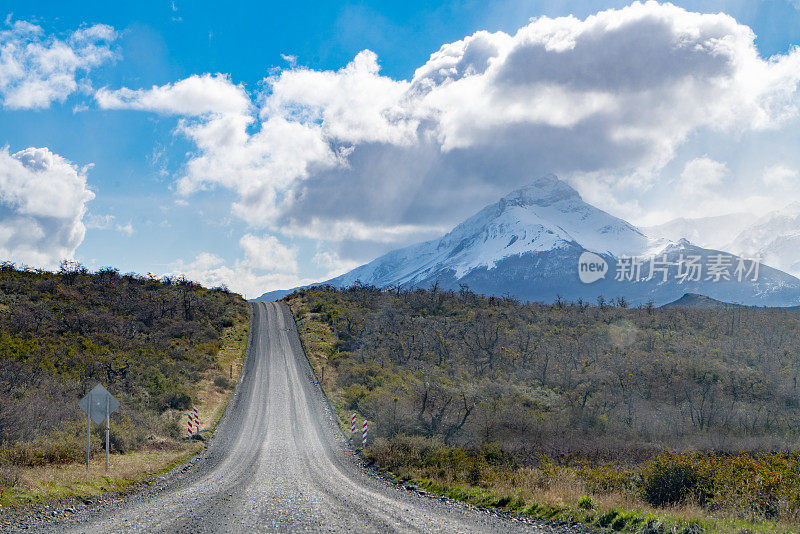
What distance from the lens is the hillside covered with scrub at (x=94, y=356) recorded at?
53.9 feet

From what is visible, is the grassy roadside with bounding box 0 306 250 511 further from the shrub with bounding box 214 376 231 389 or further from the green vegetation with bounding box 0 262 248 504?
the shrub with bounding box 214 376 231 389

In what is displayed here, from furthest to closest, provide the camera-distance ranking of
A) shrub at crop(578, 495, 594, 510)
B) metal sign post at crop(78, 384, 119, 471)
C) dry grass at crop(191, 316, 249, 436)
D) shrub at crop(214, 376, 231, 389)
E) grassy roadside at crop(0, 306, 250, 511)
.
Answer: shrub at crop(214, 376, 231, 389) < dry grass at crop(191, 316, 249, 436) < metal sign post at crop(78, 384, 119, 471) < grassy roadside at crop(0, 306, 250, 511) < shrub at crop(578, 495, 594, 510)

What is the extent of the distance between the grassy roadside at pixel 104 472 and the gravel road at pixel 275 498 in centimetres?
65

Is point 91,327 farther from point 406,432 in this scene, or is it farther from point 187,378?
point 406,432

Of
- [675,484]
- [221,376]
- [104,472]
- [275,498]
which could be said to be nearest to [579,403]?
[675,484]

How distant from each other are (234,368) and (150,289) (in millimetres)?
24967

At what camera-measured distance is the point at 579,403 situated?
1219 inches

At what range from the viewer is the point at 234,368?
128 ft

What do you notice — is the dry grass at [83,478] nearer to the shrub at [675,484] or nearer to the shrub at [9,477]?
the shrub at [9,477]

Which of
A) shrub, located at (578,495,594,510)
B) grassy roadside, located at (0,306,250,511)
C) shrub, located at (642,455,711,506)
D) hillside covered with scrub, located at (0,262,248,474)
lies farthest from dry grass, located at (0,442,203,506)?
shrub, located at (642,455,711,506)

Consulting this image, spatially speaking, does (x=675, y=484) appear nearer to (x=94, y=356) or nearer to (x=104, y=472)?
(x=104, y=472)

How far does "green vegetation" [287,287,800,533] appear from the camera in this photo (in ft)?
36.6

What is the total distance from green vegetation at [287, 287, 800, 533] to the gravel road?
1337 mm

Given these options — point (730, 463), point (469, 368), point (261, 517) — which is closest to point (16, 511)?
point (261, 517)
